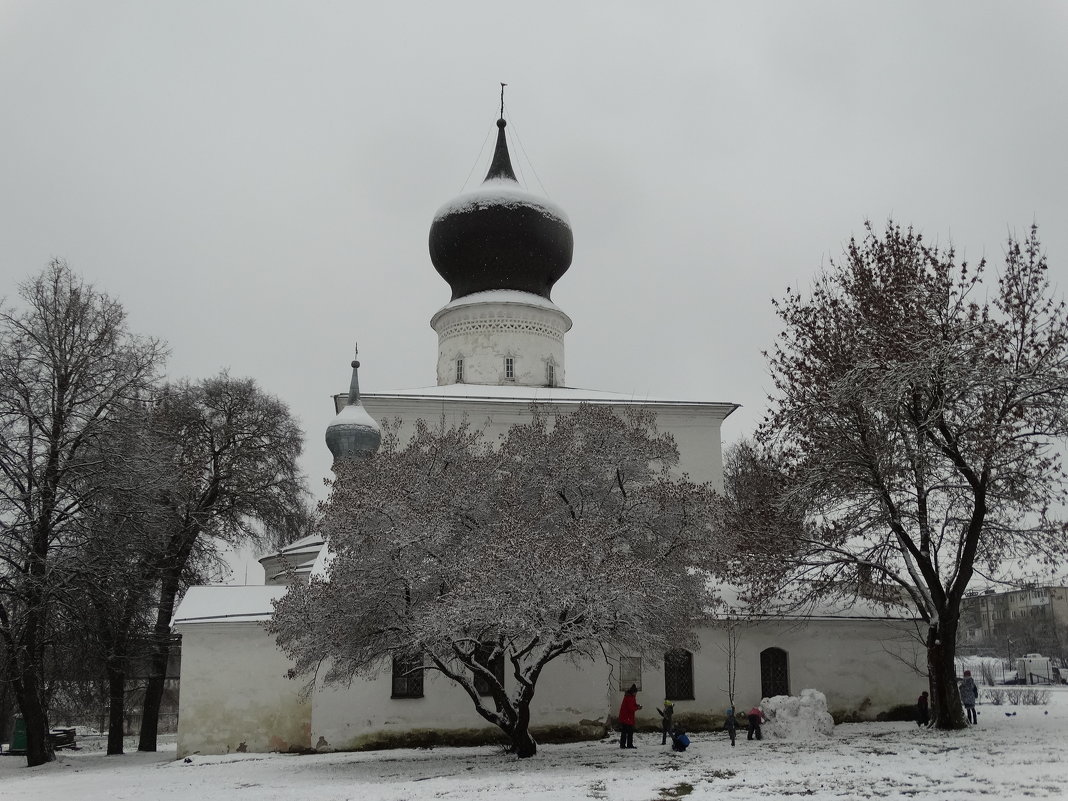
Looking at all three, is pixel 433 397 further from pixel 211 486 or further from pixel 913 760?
pixel 913 760

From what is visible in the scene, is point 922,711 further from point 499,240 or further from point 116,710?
point 116,710

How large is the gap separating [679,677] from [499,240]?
12.3 meters

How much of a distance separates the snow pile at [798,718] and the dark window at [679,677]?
2.29 m

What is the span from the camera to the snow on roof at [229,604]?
1712cm

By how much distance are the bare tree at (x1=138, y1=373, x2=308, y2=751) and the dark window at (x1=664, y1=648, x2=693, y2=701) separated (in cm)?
1014

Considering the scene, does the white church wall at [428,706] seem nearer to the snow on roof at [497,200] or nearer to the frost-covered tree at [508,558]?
the frost-covered tree at [508,558]

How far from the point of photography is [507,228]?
82.7 ft

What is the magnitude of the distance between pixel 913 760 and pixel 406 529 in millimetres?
6521

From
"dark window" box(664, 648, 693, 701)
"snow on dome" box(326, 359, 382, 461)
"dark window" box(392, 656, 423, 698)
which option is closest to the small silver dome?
"snow on dome" box(326, 359, 382, 461)

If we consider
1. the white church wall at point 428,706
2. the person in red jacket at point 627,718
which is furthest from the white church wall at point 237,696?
the person in red jacket at point 627,718

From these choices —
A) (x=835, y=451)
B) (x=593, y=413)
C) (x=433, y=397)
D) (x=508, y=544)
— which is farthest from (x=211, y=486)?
(x=835, y=451)

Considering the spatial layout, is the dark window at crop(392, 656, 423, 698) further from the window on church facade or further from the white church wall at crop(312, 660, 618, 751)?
the window on church facade

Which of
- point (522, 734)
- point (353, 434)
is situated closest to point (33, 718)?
point (353, 434)

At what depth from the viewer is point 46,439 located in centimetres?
1673
